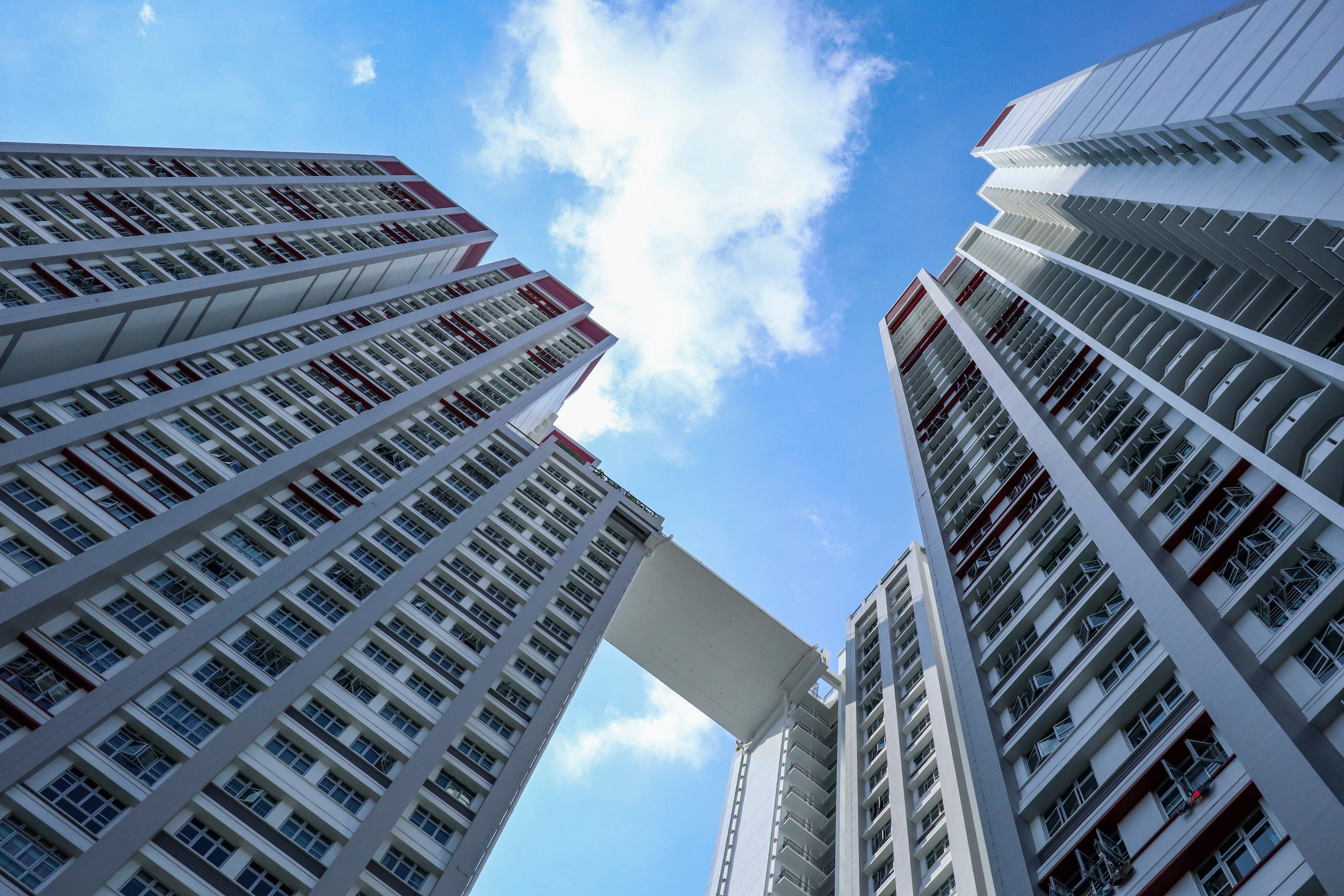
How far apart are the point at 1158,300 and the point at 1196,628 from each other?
17986 mm

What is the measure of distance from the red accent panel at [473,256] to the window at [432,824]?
51111 mm

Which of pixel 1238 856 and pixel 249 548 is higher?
pixel 1238 856

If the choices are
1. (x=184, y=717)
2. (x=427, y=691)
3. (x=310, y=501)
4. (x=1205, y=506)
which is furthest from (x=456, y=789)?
(x=1205, y=506)

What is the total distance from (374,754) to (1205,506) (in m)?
26.0

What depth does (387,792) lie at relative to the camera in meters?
27.4

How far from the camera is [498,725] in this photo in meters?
33.2

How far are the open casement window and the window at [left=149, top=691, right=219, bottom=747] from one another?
2445cm

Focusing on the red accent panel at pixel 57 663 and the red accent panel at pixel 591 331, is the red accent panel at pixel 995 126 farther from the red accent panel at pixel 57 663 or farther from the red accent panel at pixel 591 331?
the red accent panel at pixel 57 663

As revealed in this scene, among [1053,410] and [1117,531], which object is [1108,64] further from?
[1117,531]

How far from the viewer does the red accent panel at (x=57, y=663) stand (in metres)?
23.1

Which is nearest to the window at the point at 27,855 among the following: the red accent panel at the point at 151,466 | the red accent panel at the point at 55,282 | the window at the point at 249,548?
the window at the point at 249,548

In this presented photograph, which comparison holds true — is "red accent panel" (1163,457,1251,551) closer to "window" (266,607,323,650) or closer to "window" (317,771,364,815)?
"window" (317,771,364,815)

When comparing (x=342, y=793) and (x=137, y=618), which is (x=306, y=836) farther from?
(x=137, y=618)

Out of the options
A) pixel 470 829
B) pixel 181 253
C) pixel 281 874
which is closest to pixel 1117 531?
pixel 470 829
